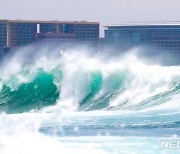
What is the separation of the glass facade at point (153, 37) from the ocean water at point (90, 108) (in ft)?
270

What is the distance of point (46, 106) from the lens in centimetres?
3925

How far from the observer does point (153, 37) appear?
134875 millimetres

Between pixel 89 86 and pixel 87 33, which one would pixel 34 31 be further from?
pixel 89 86

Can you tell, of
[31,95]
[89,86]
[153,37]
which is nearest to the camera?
[89,86]

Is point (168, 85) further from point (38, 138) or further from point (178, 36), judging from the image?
point (178, 36)

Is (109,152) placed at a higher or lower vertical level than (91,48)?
higher

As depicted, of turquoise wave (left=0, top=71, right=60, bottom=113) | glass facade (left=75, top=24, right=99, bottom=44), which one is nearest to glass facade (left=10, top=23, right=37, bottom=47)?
glass facade (left=75, top=24, right=99, bottom=44)

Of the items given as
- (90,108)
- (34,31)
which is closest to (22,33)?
(34,31)

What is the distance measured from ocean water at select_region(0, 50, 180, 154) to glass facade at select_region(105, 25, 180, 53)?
82339mm

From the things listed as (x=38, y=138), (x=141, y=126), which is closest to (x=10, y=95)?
(x=141, y=126)

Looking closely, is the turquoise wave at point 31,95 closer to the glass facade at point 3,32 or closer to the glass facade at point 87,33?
the glass facade at point 87,33

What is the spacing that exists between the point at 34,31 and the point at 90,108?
10136cm

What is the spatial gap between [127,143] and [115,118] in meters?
6.78

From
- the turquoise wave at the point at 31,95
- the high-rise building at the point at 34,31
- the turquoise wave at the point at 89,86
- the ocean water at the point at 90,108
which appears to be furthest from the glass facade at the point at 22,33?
the turquoise wave at the point at 31,95
